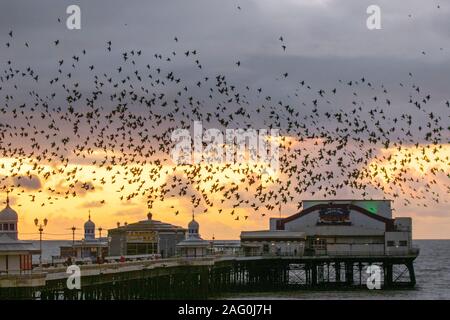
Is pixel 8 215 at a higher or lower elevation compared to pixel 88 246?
higher

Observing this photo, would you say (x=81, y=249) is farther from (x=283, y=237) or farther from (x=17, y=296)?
(x=17, y=296)

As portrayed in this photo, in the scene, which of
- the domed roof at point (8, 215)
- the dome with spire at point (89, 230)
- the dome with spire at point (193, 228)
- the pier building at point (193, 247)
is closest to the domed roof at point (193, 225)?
the dome with spire at point (193, 228)

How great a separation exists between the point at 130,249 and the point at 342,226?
3327cm

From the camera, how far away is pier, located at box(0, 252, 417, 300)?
77.2m

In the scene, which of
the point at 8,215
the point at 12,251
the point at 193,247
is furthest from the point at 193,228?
the point at 12,251

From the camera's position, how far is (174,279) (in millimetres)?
117562

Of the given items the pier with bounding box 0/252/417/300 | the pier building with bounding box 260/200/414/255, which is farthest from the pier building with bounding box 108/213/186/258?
the pier building with bounding box 260/200/414/255

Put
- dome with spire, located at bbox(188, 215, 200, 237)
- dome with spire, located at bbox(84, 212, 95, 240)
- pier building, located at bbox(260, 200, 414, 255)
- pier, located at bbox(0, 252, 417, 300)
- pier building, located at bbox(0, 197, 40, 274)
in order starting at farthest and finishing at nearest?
pier building, located at bbox(260, 200, 414, 255), dome with spire, located at bbox(84, 212, 95, 240), dome with spire, located at bbox(188, 215, 200, 237), pier, located at bbox(0, 252, 417, 300), pier building, located at bbox(0, 197, 40, 274)

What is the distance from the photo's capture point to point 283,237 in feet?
527

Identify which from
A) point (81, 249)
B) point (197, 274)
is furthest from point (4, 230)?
point (81, 249)

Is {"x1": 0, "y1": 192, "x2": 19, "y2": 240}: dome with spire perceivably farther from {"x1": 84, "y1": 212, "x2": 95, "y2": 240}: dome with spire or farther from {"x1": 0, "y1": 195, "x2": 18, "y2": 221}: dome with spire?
{"x1": 84, "y1": 212, "x2": 95, "y2": 240}: dome with spire

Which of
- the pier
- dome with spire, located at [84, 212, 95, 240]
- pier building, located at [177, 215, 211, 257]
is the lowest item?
the pier

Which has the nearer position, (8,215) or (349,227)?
(8,215)

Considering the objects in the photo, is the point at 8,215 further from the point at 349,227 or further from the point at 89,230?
the point at 349,227
